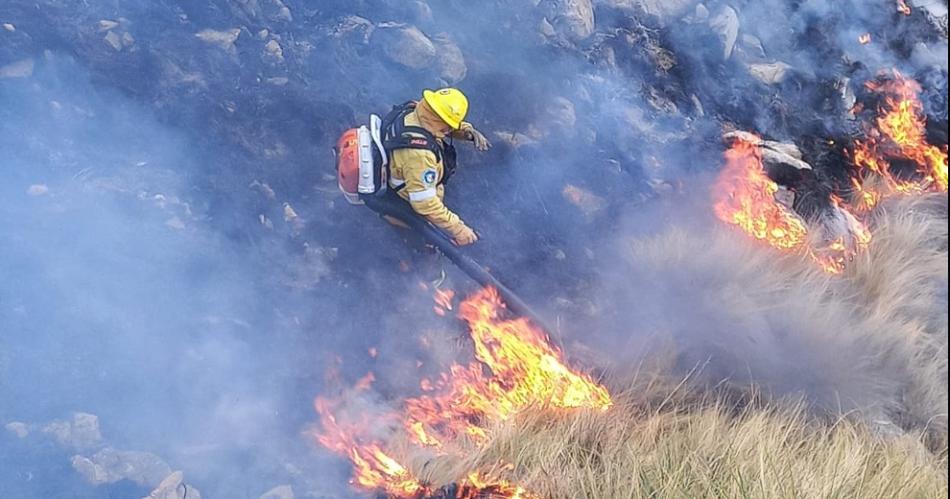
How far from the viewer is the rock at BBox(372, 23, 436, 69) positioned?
5.90m

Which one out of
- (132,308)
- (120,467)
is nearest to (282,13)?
(132,308)

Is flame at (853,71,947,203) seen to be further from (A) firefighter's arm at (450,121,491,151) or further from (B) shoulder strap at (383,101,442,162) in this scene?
(B) shoulder strap at (383,101,442,162)

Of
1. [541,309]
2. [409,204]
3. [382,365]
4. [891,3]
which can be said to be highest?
[891,3]

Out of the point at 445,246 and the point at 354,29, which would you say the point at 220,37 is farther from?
the point at 445,246

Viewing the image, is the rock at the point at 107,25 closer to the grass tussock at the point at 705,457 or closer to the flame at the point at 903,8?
the grass tussock at the point at 705,457

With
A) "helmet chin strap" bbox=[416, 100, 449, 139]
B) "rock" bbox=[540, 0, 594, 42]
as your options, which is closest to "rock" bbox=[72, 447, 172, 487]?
"helmet chin strap" bbox=[416, 100, 449, 139]

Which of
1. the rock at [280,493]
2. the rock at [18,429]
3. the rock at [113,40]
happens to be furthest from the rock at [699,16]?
the rock at [18,429]

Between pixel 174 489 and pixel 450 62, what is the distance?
3.58 meters

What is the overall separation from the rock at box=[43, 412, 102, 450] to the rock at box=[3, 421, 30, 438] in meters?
0.08

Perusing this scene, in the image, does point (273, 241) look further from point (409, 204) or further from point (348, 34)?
point (348, 34)

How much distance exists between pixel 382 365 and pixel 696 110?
3223 mm

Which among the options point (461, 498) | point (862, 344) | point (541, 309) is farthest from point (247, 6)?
point (862, 344)

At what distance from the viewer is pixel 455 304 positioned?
16.6 feet

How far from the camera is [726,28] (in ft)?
20.8
